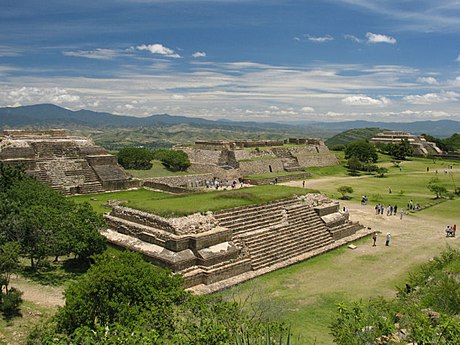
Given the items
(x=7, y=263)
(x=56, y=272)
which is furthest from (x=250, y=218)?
(x=7, y=263)

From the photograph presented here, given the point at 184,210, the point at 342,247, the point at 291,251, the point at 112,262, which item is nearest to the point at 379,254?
the point at 342,247

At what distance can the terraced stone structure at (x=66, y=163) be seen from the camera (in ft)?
86.2

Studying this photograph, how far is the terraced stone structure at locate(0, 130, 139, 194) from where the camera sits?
26.3 meters

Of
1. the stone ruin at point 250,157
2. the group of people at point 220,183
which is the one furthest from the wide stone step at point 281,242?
the stone ruin at point 250,157

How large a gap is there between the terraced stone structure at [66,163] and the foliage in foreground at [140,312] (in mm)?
19237

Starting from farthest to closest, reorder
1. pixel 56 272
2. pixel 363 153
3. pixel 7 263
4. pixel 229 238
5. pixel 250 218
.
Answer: pixel 363 153
pixel 250 218
pixel 229 238
pixel 56 272
pixel 7 263

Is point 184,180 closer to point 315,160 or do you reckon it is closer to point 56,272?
point 315,160

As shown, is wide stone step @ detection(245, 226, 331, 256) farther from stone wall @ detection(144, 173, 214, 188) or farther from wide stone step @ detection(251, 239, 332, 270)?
stone wall @ detection(144, 173, 214, 188)

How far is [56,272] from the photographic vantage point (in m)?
12.8

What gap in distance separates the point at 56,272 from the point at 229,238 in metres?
5.67

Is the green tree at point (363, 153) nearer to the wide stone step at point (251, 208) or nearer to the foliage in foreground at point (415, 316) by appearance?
the wide stone step at point (251, 208)

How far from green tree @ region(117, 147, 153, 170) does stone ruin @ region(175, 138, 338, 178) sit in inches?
166

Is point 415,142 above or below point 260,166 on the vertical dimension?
above

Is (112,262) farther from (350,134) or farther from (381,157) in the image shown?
(350,134)
